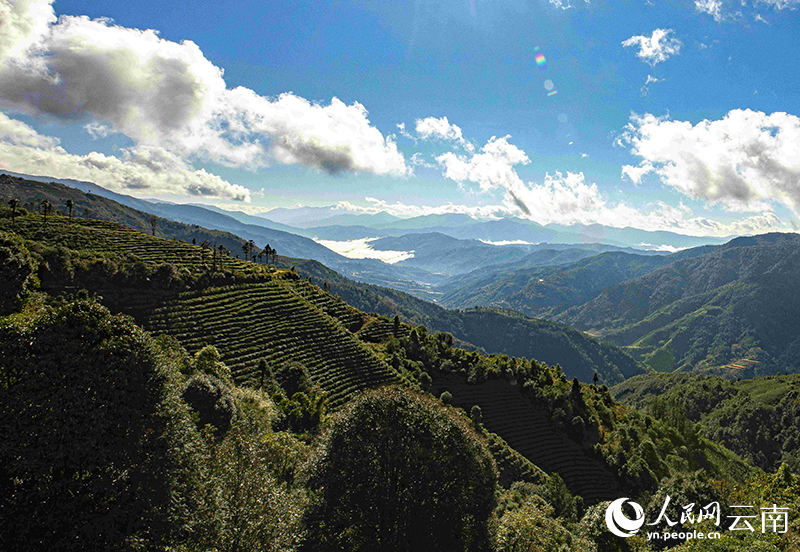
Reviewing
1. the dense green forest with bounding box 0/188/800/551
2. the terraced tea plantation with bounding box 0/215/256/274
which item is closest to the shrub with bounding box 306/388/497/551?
the dense green forest with bounding box 0/188/800/551

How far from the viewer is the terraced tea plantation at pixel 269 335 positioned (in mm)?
63938

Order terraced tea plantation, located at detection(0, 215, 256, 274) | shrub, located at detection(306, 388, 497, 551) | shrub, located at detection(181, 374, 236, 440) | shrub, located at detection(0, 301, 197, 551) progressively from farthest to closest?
terraced tea plantation, located at detection(0, 215, 256, 274) → shrub, located at detection(181, 374, 236, 440) → shrub, located at detection(306, 388, 497, 551) → shrub, located at detection(0, 301, 197, 551)

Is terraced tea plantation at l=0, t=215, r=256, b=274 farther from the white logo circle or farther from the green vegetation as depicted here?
the green vegetation

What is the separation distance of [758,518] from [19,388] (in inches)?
2196

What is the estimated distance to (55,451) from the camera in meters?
14.6

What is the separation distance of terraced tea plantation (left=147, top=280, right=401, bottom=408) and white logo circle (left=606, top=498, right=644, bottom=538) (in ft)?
129

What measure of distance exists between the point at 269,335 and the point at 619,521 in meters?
62.0

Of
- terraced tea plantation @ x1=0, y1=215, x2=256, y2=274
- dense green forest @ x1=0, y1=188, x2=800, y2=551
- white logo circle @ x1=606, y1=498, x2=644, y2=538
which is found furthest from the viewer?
terraced tea plantation @ x1=0, y1=215, x2=256, y2=274

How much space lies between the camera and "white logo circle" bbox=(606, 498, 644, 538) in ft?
105

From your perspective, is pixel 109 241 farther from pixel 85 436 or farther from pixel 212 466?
pixel 85 436

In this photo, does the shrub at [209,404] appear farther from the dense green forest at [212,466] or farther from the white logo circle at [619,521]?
the white logo circle at [619,521]

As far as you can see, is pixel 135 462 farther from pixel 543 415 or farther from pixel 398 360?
pixel 543 415

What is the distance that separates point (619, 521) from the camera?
32.7 meters

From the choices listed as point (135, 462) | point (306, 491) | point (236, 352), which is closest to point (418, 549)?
point (306, 491)
